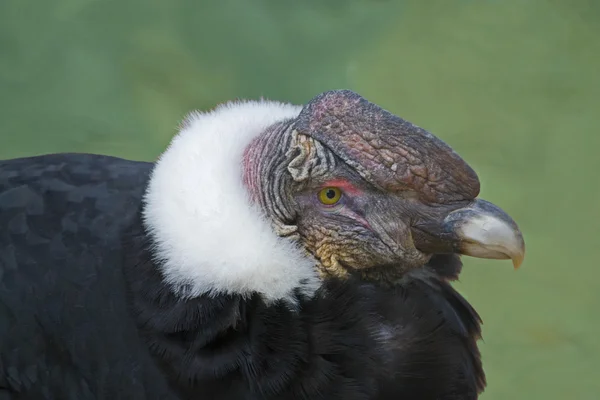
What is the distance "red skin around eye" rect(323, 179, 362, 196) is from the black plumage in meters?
0.25

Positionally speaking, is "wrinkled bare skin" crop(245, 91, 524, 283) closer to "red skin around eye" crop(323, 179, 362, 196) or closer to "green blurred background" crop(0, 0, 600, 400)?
"red skin around eye" crop(323, 179, 362, 196)

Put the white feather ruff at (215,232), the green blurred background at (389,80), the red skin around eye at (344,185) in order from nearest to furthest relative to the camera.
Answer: the white feather ruff at (215,232), the red skin around eye at (344,185), the green blurred background at (389,80)

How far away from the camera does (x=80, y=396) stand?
240 centimetres

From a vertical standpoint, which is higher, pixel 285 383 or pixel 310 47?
pixel 310 47

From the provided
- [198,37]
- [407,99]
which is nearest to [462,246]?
[407,99]

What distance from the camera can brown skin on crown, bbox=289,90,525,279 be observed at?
2.25 meters

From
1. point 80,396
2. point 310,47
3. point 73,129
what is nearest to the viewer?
point 80,396

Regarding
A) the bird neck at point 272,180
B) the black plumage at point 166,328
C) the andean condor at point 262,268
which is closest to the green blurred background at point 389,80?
the black plumage at point 166,328

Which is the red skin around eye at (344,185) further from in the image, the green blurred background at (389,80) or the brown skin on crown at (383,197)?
the green blurred background at (389,80)

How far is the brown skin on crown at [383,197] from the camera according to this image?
88.4 inches

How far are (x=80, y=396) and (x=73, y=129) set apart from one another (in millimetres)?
2834

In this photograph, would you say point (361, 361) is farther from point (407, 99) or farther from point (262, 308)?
point (407, 99)

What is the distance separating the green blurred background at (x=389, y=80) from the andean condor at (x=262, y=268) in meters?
1.97

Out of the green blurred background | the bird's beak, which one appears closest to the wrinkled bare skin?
the bird's beak
